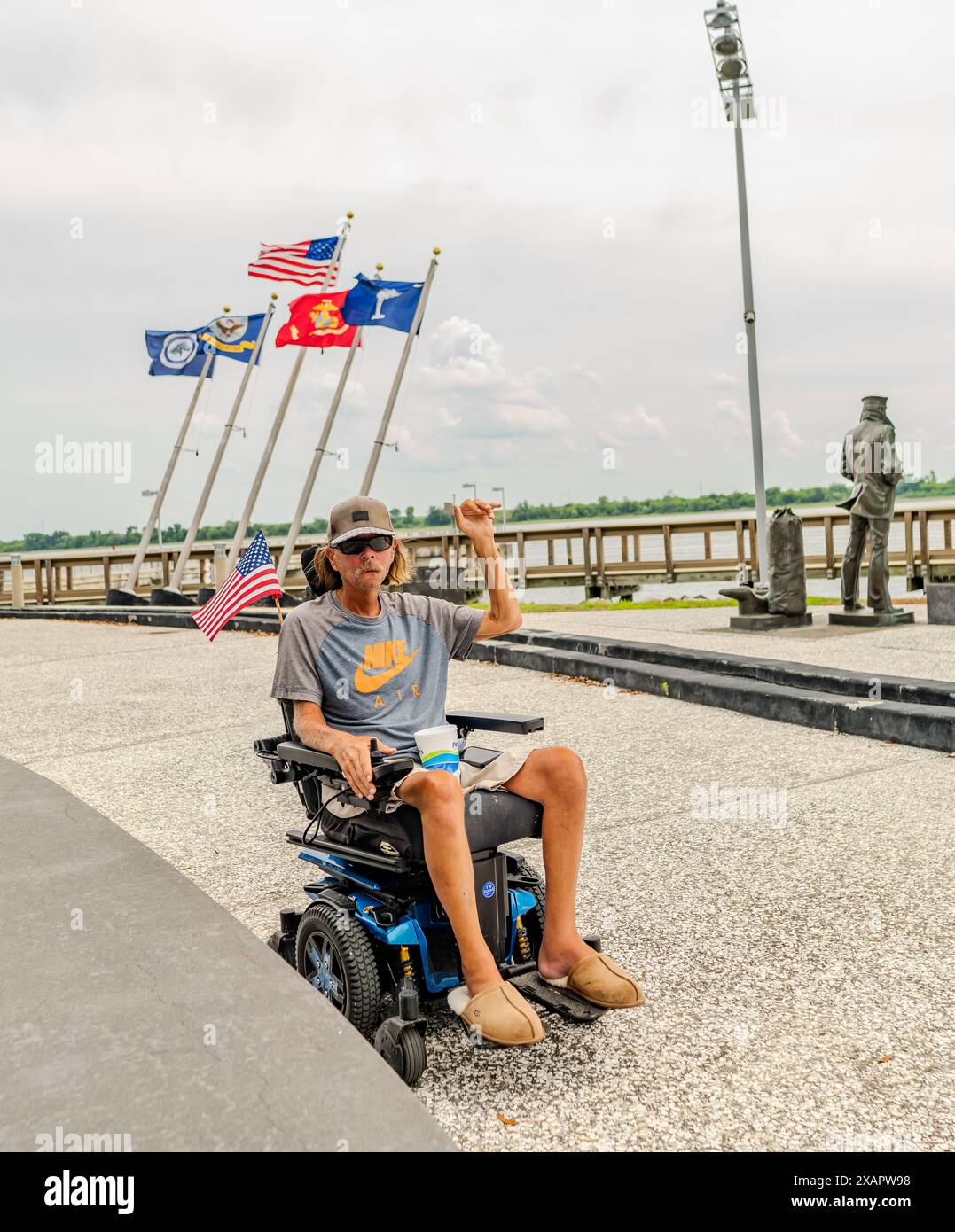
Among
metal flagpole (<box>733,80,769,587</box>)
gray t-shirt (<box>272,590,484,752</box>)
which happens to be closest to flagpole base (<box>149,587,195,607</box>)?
metal flagpole (<box>733,80,769,587</box>)

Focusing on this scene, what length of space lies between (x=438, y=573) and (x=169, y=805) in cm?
1402

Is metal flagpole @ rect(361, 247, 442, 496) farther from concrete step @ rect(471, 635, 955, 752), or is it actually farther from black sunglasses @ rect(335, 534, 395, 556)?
black sunglasses @ rect(335, 534, 395, 556)

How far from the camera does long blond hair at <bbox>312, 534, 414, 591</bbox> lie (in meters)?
3.47

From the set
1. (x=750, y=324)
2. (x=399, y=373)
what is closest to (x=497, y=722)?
(x=750, y=324)

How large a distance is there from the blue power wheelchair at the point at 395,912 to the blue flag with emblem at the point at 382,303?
21449 mm

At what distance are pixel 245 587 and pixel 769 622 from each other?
27.9ft

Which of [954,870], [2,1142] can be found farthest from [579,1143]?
[954,870]

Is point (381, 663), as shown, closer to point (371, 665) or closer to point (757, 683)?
point (371, 665)

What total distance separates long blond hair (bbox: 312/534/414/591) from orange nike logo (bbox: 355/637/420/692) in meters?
0.20

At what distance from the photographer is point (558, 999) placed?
3.03 meters

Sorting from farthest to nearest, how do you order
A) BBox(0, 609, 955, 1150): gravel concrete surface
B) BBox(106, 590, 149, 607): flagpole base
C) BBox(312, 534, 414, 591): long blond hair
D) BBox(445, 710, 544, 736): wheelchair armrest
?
BBox(106, 590, 149, 607): flagpole base, BBox(312, 534, 414, 591): long blond hair, BBox(445, 710, 544, 736): wheelchair armrest, BBox(0, 609, 955, 1150): gravel concrete surface

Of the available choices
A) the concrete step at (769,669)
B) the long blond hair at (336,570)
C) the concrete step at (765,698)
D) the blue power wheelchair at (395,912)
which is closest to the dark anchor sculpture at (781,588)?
the concrete step at (769,669)

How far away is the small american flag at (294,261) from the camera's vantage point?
23.5m

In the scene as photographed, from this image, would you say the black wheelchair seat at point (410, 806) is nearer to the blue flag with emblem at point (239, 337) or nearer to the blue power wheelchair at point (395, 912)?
the blue power wheelchair at point (395, 912)
